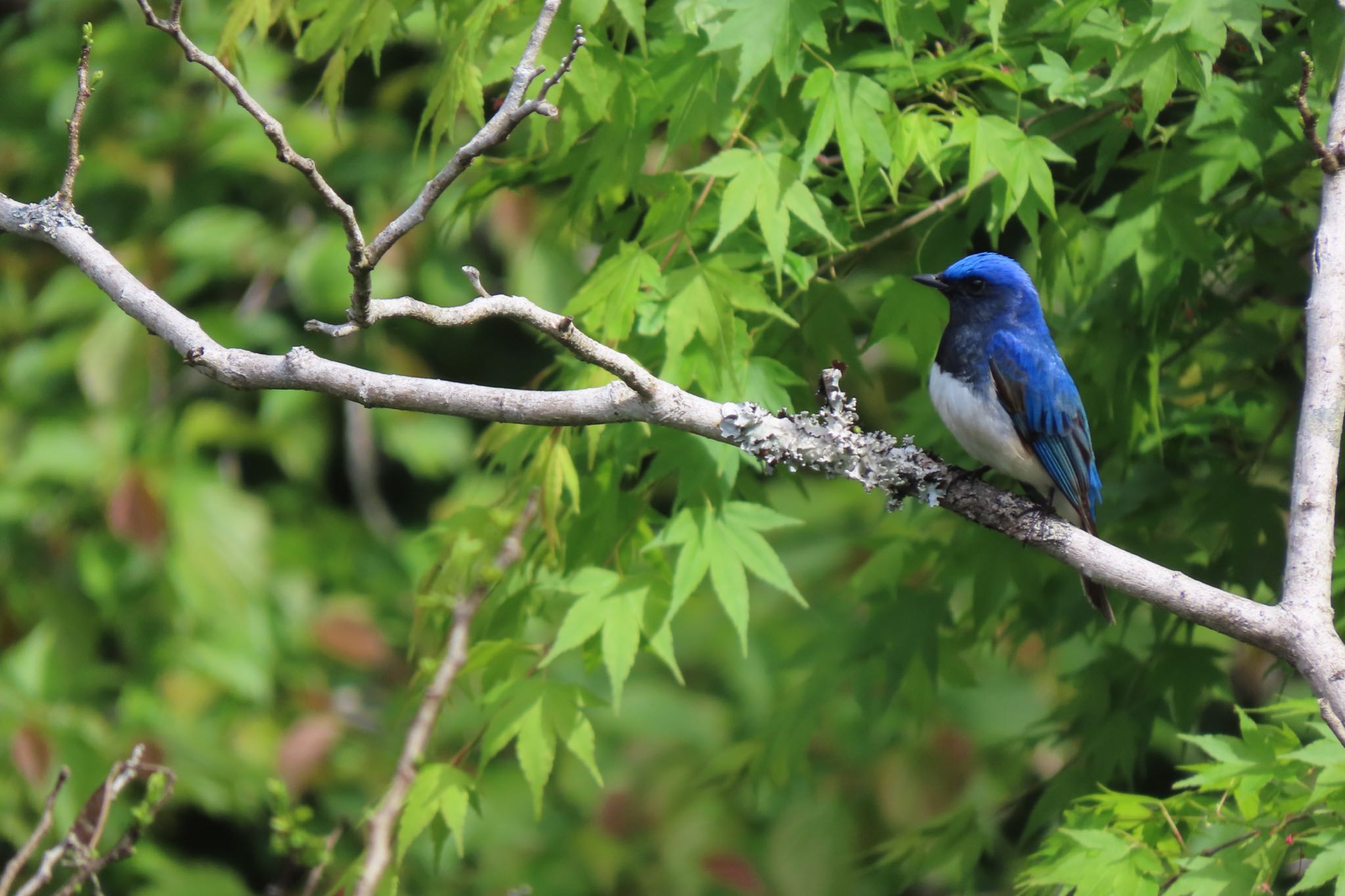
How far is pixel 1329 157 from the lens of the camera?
8.79 ft

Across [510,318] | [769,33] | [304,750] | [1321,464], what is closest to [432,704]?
[510,318]

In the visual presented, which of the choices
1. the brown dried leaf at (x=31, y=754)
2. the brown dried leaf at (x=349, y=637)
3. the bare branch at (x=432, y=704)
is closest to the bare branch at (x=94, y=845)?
the bare branch at (x=432, y=704)

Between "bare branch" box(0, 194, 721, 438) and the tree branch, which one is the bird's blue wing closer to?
the tree branch

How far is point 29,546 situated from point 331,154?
2340mm

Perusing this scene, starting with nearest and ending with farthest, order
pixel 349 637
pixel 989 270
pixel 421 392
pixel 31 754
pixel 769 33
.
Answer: pixel 421 392, pixel 769 33, pixel 989 270, pixel 31 754, pixel 349 637

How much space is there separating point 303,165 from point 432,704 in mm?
1961

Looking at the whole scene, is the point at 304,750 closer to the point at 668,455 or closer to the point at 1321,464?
the point at 668,455

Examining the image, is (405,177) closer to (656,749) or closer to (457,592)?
(457,592)

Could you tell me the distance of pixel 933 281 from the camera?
3365 millimetres

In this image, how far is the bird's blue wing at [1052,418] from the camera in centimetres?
341

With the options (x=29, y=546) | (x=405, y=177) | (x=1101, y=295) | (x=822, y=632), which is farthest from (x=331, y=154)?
(x=1101, y=295)

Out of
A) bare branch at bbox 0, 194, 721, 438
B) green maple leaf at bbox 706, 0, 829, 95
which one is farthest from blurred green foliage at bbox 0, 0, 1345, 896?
bare branch at bbox 0, 194, 721, 438

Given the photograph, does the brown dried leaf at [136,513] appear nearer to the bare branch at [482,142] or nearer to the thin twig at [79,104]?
the thin twig at [79,104]

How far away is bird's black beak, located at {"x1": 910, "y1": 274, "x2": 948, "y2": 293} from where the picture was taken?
3344mm
